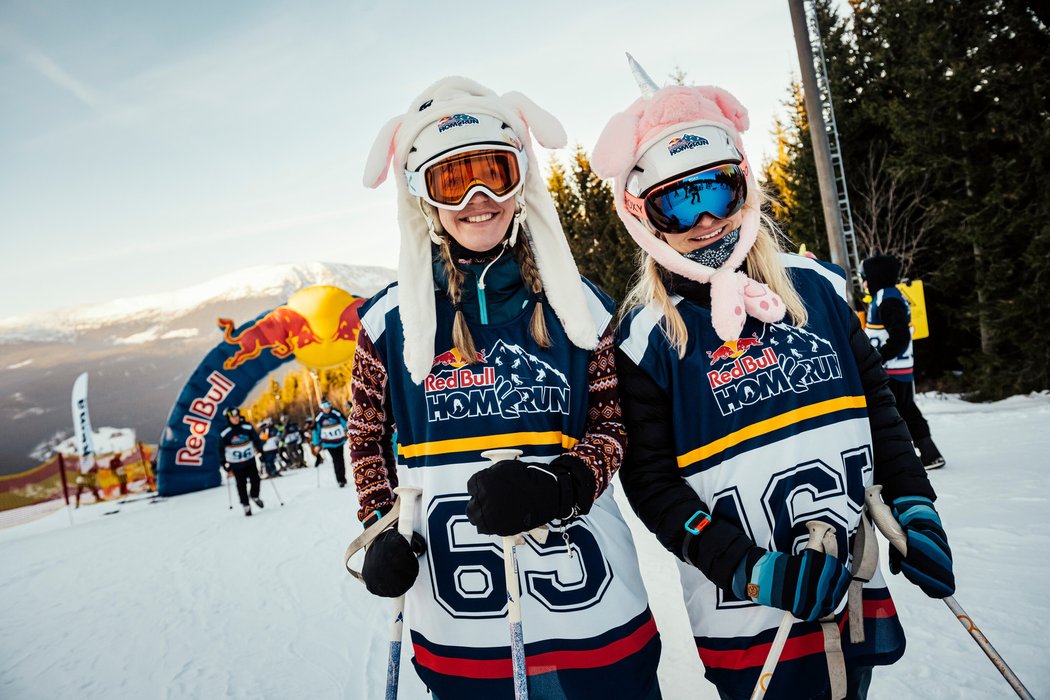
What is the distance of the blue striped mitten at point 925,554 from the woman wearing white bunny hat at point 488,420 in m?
0.73

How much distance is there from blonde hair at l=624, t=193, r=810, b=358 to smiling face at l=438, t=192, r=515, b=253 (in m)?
0.51

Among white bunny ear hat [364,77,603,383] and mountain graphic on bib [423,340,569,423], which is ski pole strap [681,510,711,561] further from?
white bunny ear hat [364,77,603,383]

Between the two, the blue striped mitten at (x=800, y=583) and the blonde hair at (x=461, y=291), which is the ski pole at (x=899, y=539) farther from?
the blonde hair at (x=461, y=291)

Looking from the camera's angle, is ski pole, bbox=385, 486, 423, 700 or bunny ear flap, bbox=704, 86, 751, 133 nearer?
ski pole, bbox=385, 486, 423, 700

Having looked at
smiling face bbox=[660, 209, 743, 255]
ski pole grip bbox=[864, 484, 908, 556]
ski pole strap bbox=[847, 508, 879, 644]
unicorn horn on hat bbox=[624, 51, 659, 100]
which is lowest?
ski pole strap bbox=[847, 508, 879, 644]

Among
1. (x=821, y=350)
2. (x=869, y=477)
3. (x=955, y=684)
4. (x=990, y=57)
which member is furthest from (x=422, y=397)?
(x=990, y=57)

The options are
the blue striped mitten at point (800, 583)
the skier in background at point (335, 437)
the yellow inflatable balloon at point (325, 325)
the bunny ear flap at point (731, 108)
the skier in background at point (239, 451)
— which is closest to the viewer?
the blue striped mitten at point (800, 583)

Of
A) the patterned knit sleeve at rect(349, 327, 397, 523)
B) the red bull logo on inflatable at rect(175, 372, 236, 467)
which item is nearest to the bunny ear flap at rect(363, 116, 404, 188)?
the patterned knit sleeve at rect(349, 327, 397, 523)

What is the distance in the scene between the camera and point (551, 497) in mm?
1472

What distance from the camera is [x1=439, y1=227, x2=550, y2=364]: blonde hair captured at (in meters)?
1.73

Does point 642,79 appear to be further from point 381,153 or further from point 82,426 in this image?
point 82,426

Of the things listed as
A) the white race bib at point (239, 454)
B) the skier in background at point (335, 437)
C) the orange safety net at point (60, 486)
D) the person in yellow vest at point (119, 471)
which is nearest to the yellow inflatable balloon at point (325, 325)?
the skier in background at point (335, 437)

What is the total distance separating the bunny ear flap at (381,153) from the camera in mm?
1916

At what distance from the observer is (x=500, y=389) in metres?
1.69
